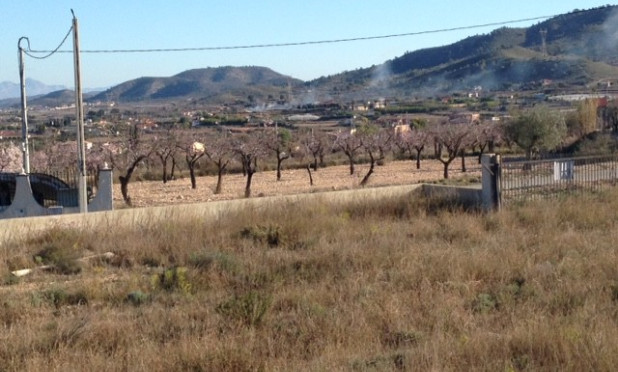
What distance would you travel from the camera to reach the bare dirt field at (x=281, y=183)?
3516 centimetres

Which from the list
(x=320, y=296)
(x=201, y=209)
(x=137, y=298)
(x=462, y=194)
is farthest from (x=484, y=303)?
(x=462, y=194)

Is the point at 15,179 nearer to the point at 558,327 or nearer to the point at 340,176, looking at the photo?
the point at 558,327

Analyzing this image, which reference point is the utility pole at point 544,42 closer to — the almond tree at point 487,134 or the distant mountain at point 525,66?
the distant mountain at point 525,66

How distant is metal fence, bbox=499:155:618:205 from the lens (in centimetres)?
1902

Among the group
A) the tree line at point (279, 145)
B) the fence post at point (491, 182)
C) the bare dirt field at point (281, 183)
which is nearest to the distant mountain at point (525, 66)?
the tree line at point (279, 145)

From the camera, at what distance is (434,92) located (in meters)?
170

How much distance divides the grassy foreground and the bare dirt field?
676 inches

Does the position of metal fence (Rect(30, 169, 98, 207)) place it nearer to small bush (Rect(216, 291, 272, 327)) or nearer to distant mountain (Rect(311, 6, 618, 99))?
small bush (Rect(216, 291, 272, 327))

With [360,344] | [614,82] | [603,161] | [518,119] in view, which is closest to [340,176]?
[518,119]

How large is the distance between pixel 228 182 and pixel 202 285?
116ft

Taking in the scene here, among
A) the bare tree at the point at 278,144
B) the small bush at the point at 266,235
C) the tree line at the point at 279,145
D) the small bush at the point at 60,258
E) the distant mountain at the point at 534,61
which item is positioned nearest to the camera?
the small bush at the point at 60,258

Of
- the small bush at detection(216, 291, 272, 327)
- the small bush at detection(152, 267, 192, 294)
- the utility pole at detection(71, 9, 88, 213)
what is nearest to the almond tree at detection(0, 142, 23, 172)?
the utility pole at detection(71, 9, 88, 213)

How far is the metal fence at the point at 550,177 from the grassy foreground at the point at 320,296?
7.82 feet

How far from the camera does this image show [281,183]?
44.0 meters
